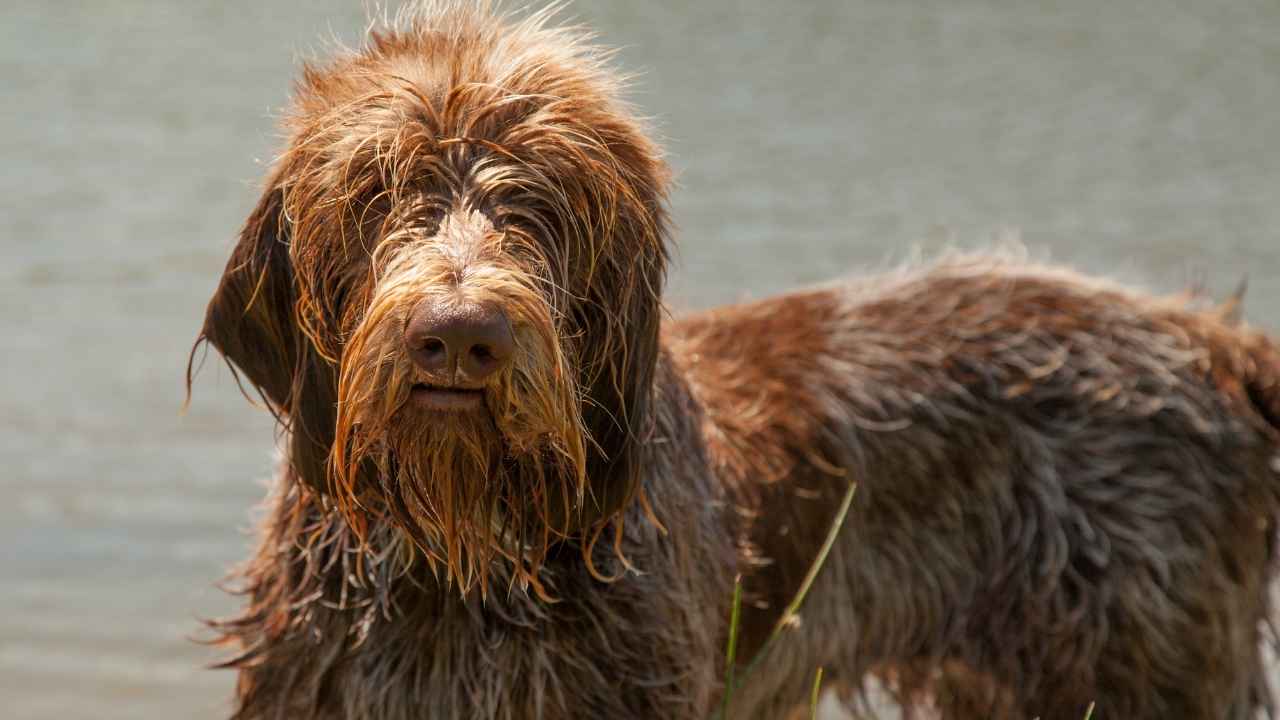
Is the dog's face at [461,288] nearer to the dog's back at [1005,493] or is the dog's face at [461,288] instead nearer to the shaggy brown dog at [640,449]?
the shaggy brown dog at [640,449]

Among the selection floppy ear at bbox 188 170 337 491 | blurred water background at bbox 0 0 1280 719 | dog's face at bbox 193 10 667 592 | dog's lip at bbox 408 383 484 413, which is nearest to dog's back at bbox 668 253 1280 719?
blurred water background at bbox 0 0 1280 719

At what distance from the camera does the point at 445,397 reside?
339 cm

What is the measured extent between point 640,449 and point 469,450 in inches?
22.6

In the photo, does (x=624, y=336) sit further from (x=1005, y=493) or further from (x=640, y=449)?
(x=1005, y=493)

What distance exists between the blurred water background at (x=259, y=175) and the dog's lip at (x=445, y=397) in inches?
44.0

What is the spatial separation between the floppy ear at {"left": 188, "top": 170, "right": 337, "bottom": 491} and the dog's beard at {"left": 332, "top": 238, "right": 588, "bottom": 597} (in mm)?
148

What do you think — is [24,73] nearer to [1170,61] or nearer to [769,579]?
[1170,61]

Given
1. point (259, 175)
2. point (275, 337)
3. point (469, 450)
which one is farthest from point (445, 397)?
point (259, 175)

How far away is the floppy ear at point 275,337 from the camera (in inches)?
155

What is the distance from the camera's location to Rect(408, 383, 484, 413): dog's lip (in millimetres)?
3381

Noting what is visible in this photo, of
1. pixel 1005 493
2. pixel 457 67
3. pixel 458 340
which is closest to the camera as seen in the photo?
pixel 458 340

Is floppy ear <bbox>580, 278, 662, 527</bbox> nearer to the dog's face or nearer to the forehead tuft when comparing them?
the dog's face

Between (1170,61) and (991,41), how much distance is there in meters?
2.07

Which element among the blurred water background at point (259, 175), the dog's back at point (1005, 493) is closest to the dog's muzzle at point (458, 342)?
the blurred water background at point (259, 175)
